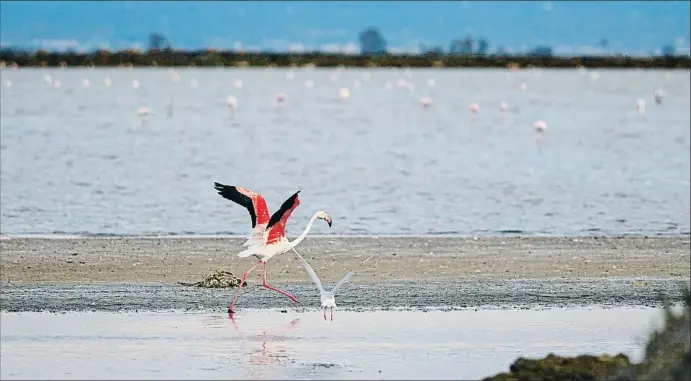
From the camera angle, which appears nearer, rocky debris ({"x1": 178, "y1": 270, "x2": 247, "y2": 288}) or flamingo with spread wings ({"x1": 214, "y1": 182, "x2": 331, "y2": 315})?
flamingo with spread wings ({"x1": 214, "y1": 182, "x2": 331, "y2": 315})

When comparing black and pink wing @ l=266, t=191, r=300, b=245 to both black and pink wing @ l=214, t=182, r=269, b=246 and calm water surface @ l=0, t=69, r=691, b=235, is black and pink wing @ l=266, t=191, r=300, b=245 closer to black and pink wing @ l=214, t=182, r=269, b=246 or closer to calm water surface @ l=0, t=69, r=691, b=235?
black and pink wing @ l=214, t=182, r=269, b=246

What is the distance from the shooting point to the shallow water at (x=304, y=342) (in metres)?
10.9

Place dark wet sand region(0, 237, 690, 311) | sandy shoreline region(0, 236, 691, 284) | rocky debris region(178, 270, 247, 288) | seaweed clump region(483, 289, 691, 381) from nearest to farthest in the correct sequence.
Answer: seaweed clump region(483, 289, 691, 381), dark wet sand region(0, 237, 690, 311), rocky debris region(178, 270, 247, 288), sandy shoreline region(0, 236, 691, 284)

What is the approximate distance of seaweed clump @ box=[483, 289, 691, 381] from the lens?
7949 mm

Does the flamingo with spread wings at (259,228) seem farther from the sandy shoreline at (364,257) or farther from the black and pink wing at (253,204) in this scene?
the sandy shoreline at (364,257)

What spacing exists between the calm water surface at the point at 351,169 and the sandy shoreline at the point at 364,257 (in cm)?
248

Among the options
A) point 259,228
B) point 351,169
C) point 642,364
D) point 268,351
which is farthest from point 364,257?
point 351,169

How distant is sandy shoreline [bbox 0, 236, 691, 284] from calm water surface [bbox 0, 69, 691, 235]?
2482 mm

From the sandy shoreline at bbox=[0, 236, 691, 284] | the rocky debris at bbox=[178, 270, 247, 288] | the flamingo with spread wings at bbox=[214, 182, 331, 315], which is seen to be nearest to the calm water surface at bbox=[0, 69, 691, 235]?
the sandy shoreline at bbox=[0, 236, 691, 284]

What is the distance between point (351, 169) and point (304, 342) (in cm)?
2840

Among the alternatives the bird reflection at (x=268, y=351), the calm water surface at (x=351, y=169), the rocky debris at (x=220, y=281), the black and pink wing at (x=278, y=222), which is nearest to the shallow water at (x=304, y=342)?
the bird reflection at (x=268, y=351)

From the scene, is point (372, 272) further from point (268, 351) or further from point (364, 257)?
point (268, 351)

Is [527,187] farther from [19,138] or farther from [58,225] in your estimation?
[19,138]

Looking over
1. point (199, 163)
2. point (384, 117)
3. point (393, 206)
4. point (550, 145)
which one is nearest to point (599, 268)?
point (393, 206)
